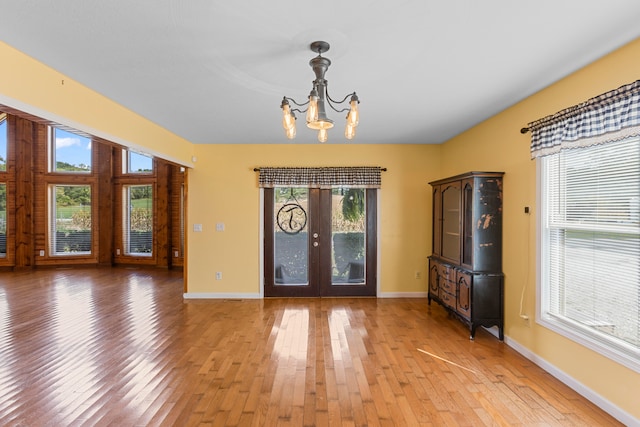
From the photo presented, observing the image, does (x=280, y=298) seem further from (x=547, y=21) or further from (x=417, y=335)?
(x=547, y=21)

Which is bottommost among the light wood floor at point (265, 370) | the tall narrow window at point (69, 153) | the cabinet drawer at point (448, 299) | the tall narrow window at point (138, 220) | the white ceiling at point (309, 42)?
the light wood floor at point (265, 370)

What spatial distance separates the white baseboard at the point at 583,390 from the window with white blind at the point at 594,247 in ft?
1.09

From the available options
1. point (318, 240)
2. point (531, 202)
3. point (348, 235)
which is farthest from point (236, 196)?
point (531, 202)

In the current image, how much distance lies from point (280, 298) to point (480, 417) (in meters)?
3.47

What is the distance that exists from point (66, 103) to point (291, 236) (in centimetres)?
334

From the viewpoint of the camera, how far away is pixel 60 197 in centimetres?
804

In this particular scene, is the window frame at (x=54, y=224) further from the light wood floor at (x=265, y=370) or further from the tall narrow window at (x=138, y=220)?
the light wood floor at (x=265, y=370)

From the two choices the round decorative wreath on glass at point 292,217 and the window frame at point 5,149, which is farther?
the window frame at point 5,149

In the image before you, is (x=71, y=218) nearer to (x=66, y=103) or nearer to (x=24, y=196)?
(x=24, y=196)

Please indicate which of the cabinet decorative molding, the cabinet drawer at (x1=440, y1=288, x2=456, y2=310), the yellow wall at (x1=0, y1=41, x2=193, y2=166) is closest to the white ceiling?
the yellow wall at (x1=0, y1=41, x2=193, y2=166)

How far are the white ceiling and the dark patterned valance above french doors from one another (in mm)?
1856

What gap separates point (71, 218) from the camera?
8.10 m

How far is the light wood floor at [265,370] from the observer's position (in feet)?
7.34

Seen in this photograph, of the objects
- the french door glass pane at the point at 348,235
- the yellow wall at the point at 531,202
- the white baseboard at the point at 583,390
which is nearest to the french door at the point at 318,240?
the french door glass pane at the point at 348,235
